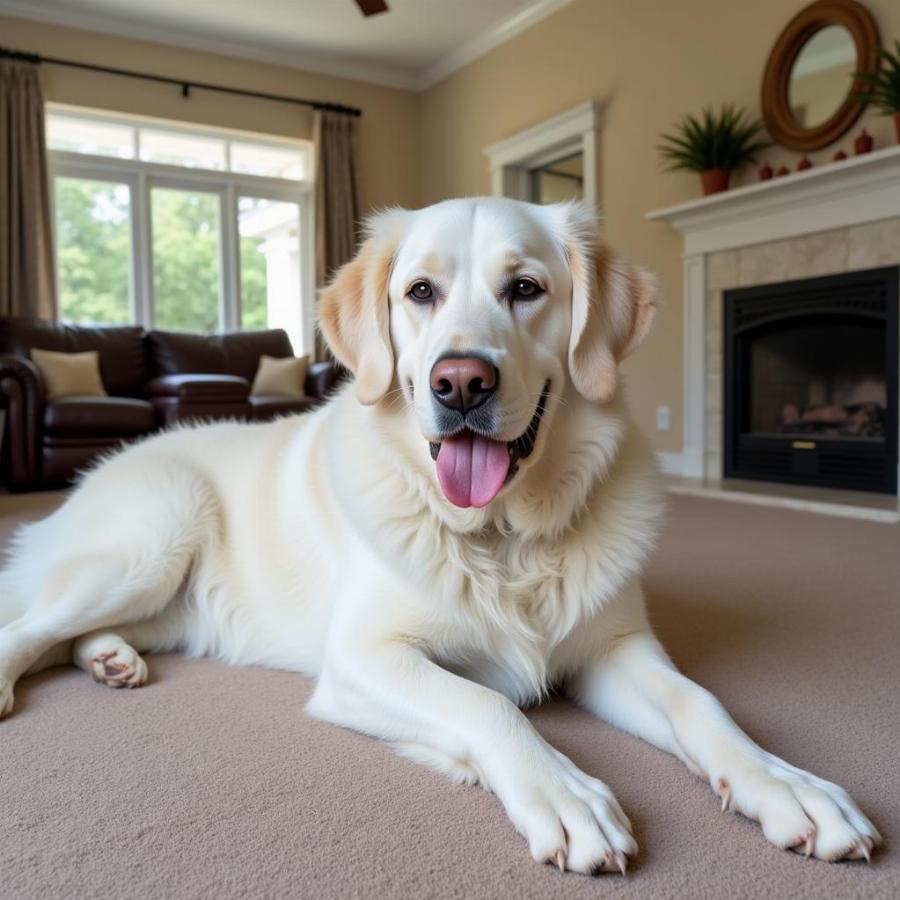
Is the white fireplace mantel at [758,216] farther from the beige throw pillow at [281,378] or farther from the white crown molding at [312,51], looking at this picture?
the beige throw pillow at [281,378]

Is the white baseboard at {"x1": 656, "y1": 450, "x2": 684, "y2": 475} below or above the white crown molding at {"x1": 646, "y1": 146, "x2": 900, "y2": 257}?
below

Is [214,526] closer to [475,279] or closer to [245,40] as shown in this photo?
[475,279]

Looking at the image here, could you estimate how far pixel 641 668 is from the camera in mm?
1250

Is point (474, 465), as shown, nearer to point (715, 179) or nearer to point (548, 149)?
point (715, 179)

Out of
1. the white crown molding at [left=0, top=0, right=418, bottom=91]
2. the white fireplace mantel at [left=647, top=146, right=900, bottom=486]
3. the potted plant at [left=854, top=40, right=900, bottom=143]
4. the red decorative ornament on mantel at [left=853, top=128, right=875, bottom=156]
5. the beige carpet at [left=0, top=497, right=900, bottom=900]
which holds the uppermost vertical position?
the white crown molding at [left=0, top=0, right=418, bottom=91]

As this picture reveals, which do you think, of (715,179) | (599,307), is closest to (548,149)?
(715,179)

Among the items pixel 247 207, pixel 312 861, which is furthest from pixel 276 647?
pixel 247 207

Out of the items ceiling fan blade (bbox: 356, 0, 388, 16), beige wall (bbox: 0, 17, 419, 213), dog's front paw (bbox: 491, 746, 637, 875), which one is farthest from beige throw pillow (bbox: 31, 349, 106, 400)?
dog's front paw (bbox: 491, 746, 637, 875)

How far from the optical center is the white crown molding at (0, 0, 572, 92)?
21.0 feet

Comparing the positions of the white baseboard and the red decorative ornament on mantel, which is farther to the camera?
the white baseboard

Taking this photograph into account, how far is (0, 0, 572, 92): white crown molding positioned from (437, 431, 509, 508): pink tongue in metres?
6.17

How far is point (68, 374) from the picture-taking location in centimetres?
541

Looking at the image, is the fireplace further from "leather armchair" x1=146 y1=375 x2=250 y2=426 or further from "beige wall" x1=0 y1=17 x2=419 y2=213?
"beige wall" x1=0 y1=17 x2=419 y2=213

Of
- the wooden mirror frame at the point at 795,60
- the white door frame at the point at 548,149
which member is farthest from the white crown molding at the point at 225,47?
the wooden mirror frame at the point at 795,60
